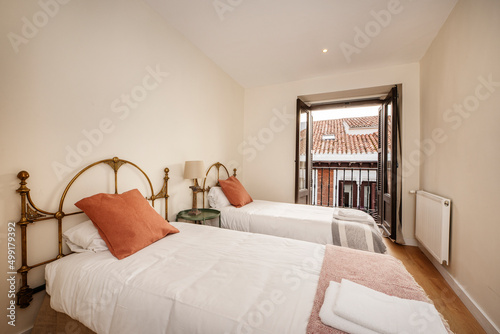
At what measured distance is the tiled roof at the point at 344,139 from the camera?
6.48 m

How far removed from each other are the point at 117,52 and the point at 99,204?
4.31 feet

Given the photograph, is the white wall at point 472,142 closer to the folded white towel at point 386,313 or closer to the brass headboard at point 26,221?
the folded white towel at point 386,313

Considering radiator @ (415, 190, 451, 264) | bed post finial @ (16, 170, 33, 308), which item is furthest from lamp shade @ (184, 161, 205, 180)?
radiator @ (415, 190, 451, 264)

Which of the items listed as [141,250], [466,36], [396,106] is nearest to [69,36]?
[141,250]

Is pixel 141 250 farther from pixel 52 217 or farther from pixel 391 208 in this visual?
pixel 391 208

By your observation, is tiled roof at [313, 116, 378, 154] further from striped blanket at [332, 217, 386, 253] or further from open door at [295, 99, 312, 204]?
striped blanket at [332, 217, 386, 253]

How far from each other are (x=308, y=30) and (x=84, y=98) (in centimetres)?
239

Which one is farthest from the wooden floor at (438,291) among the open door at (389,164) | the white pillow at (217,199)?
the white pillow at (217,199)

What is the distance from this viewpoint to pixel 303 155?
3.92 meters

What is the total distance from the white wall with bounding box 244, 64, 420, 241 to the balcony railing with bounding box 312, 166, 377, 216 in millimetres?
2092

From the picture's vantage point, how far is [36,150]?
1292 millimetres

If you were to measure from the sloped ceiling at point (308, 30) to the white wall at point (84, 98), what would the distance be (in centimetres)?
42

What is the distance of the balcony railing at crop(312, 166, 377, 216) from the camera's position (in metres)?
5.46

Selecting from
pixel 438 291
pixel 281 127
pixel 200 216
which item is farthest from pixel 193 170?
pixel 438 291
